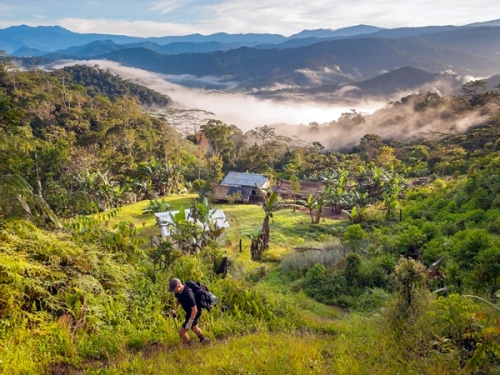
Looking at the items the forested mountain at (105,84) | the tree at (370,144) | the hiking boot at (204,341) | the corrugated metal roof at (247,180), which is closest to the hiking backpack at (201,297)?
the hiking boot at (204,341)

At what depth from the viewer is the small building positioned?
3114cm

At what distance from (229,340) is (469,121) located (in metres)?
62.2

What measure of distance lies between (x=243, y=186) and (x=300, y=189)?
5.28m

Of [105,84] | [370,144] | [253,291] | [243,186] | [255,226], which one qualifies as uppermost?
[105,84]

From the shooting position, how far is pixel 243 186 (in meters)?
30.7

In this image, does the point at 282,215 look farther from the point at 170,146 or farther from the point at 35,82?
the point at 35,82

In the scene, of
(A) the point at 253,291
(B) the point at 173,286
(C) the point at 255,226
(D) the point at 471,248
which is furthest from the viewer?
(C) the point at 255,226

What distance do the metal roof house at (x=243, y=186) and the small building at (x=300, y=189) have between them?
1484mm

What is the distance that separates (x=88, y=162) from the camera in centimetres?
2653

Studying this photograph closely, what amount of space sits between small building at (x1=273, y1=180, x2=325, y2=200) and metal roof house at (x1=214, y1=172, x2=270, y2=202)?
4.87ft

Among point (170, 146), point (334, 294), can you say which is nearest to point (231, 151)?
point (170, 146)

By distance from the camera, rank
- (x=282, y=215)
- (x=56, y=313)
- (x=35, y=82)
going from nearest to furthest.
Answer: (x=56, y=313) → (x=282, y=215) → (x=35, y=82)

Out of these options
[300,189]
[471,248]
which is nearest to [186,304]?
[471,248]

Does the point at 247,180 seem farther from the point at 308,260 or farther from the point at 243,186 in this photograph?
the point at 308,260
